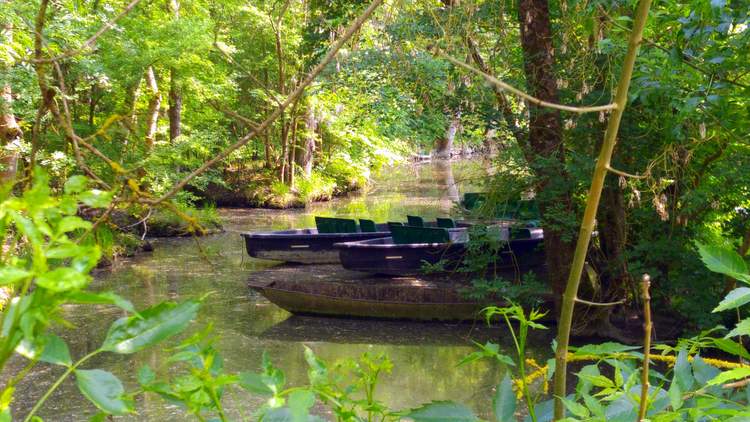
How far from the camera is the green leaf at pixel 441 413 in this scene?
1.01 metres

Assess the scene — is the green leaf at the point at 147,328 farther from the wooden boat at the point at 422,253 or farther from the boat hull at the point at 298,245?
the boat hull at the point at 298,245

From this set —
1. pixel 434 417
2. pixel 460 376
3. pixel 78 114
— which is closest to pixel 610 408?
pixel 434 417

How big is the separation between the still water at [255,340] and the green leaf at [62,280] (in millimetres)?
3962

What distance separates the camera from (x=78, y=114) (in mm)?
19797

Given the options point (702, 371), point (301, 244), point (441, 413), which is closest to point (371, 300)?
point (301, 244)

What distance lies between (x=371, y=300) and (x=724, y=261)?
9.91 meters

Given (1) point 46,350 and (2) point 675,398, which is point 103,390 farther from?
(2) point 675,398

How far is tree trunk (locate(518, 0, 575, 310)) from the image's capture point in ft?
28.7

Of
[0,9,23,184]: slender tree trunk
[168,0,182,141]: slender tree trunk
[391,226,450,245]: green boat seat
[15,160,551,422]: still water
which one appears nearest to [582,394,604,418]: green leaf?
[15,160,551,422]: still water

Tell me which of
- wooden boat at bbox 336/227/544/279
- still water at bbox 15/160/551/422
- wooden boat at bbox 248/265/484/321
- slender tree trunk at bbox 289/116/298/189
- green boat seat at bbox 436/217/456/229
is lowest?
still water at bbox 15/160/551/422

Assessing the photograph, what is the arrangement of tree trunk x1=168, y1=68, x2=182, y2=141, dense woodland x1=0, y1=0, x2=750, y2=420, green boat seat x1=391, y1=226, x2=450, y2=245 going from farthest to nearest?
tree trunk x1=168, y1=68, x2=182, y2=141, green boat seat x1=391, y1=226, x2=450, y2=245, dense woodland x1=0, y1=0, x2=750, y2=420

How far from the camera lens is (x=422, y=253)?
485 inches

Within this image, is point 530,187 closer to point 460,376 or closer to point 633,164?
point 633,164

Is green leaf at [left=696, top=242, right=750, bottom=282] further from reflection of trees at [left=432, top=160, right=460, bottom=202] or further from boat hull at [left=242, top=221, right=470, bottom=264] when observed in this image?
reflection of trees at [left=432, top=160, right=460, bottom=202]
